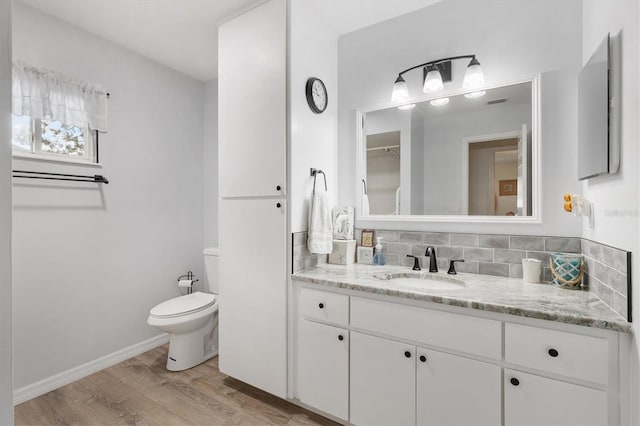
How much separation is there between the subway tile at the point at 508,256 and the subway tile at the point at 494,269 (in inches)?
1.1

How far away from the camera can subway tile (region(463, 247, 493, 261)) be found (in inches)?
69.5

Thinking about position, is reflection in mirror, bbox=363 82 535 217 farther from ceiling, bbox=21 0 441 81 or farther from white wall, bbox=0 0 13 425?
white wall, bbox=0 0 13 425

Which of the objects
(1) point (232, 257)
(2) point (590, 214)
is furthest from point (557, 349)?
(1) point (232, 257)

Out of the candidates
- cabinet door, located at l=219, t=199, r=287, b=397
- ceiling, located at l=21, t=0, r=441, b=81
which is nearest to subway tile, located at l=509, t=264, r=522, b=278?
cabinet door, located at l=219, t=199, r=287, b=397

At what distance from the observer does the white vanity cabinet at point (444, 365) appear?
3.64 ft

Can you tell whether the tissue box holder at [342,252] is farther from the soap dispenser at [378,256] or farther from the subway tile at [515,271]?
the subway tile at [515,271]

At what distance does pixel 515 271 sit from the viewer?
66.6 inches

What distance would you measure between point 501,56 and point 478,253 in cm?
116

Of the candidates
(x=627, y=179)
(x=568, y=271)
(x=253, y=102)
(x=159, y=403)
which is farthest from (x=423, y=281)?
(x=159, y=403)

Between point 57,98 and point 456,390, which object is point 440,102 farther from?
point 57,98

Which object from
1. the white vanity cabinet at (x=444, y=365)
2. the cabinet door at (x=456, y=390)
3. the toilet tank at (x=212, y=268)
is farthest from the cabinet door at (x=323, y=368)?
the toilet tank at (x=212, y=268)

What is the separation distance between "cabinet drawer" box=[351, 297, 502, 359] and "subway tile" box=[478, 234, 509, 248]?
63cm

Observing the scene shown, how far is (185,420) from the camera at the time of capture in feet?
5.79

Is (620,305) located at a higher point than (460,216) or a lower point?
lower
